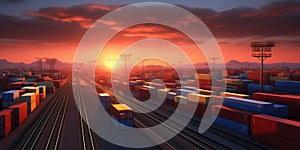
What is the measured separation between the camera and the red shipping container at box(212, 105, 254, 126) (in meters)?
25.8

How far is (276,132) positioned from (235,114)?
21.2 ft

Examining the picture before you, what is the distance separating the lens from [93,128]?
31.2 metres

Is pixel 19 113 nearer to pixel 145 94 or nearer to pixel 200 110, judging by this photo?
pixel 200 110

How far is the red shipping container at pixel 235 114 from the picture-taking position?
1014 inches

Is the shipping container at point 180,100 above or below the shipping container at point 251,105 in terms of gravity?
below

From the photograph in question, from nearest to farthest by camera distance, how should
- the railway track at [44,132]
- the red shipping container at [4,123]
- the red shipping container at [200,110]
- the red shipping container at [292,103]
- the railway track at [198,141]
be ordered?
the railway track at [198,141]
the railway track at [44,132]
the red shipping container at [4,123]
the red shipping container at [292,103]
the red shipping container at [200,110]

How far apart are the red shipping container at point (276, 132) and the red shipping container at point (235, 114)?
42.1 inches

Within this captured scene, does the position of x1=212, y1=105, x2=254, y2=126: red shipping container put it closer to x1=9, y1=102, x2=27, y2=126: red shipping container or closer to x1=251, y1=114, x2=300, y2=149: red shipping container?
x1=251, y1=114, x2=300, y2=149: red shipping container

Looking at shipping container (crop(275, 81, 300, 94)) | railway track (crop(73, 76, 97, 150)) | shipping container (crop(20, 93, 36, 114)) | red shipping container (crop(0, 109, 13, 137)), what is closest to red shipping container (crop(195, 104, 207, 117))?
railway track (crop(73, 76, 97, 150))

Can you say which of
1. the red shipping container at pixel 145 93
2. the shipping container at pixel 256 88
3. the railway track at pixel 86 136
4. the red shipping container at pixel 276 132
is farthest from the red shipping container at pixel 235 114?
the red shipping container at pixel 145 93

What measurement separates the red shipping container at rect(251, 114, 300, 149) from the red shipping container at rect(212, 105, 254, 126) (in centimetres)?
107

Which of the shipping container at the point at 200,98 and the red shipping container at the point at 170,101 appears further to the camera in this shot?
the red shipping container at the point at 170,101

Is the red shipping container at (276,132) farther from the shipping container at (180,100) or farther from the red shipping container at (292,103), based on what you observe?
the shipping container at (180,100)

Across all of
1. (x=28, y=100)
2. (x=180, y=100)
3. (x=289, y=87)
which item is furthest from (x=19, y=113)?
(x=289, y=87)
